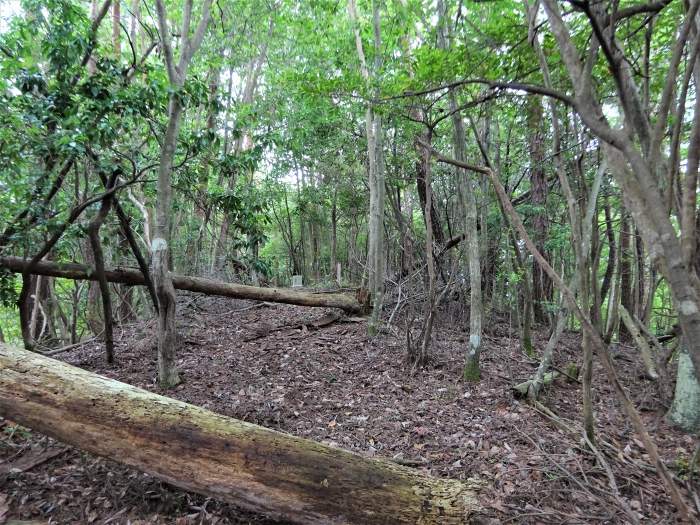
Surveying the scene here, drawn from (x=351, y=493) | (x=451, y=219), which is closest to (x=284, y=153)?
(x=451, y=219)

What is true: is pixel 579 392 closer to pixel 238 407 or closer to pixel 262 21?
pixel 238 407

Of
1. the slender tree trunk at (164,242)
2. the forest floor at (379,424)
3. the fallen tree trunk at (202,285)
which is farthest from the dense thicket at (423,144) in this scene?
the forest floor at (379,424)

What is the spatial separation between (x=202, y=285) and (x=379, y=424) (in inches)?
155

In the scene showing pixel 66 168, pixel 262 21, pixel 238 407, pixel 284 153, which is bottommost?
pixel 238 407

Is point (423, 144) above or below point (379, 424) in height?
above

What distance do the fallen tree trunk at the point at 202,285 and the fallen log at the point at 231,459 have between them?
2.55 m

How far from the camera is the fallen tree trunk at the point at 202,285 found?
5141 mm

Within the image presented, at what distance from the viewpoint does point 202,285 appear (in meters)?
6.53

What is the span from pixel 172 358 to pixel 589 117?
4620 millimetres

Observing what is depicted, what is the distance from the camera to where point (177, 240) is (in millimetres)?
11367

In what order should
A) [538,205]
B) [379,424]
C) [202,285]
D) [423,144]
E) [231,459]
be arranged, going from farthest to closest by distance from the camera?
1. [538,205]
2. [202,285]
3. [379,424]
4. [423,144]
5. [231,459]

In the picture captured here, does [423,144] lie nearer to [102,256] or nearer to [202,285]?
[102,256]

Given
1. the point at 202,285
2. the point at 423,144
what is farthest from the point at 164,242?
the point at 423,144

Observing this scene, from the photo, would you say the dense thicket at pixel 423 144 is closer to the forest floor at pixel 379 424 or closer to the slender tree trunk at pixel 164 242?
the slender tree trunk at pixel 164 242
